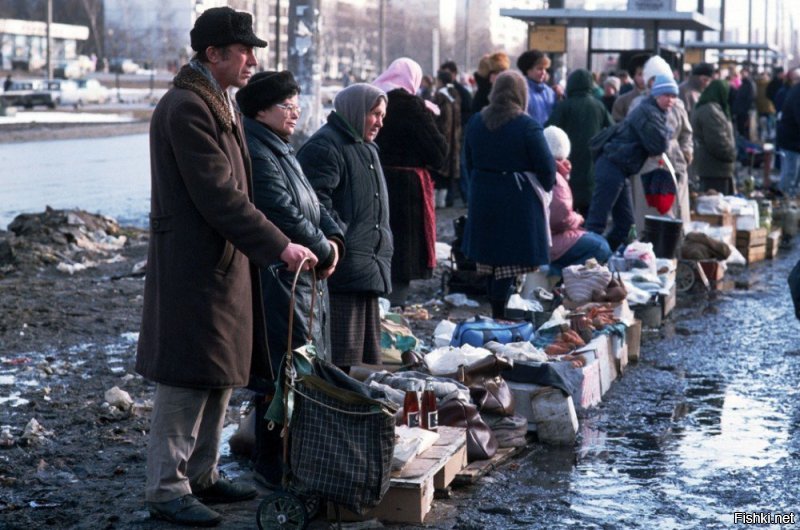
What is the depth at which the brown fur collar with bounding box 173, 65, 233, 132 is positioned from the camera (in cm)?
487

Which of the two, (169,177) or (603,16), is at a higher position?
(603,16)

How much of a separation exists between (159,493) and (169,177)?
119 centimetres

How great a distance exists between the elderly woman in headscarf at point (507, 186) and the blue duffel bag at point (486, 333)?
127 centimetres

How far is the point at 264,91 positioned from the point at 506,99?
3525 mm

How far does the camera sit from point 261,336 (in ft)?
17.1

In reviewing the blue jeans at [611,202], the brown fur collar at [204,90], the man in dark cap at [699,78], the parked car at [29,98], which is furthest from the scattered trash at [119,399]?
the parked car at [29,98]

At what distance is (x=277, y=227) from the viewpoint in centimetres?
518

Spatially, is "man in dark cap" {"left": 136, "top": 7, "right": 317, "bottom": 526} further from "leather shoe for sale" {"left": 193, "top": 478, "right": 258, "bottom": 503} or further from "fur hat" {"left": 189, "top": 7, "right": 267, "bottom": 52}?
"leather shoe for sale" {"left": 193, "top": 478, "right": 258, "bottom": 503}

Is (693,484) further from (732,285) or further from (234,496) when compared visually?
(732,285)

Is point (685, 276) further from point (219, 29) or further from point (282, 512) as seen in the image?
point (219, 29)

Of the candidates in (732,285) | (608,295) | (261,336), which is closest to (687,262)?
(732,285)

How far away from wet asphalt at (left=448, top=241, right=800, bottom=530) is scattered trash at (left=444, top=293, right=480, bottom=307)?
1490 mm

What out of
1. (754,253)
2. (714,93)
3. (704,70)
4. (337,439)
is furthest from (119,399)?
(714,93)

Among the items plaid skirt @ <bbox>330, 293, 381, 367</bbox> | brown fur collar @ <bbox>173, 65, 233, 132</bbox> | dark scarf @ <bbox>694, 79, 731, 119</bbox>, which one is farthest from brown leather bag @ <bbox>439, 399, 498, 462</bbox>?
dark scarf @ <bbox>694, 79, 731, 119</bbox>
